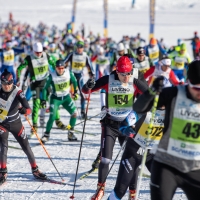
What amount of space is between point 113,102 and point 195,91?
6.93 feet

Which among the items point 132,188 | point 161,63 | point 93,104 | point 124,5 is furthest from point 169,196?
point 124,5

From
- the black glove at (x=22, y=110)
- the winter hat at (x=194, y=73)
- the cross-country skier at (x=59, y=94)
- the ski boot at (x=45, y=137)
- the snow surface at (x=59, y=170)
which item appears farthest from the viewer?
the ski boot at (x=45, y=137)

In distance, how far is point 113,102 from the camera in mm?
5023

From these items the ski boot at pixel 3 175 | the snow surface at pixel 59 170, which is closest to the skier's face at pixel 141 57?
the snow surface at pixel 59 170

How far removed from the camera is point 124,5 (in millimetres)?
76625

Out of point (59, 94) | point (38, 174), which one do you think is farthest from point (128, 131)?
point (59, 94)

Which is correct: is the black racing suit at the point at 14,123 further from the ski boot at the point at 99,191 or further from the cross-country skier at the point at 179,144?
the cross-country skier at the point at 179,144

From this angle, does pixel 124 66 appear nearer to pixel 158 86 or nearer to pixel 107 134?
pixel 107 134

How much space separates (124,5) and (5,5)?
23118 mm

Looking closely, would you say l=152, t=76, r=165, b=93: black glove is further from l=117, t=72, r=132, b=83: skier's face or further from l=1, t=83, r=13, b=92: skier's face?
l=1, t=83, r=13, b=92: skier's face

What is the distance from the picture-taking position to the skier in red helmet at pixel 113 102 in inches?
188

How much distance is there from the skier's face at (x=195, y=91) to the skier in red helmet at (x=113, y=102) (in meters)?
1.77

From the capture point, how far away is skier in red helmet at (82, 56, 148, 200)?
4.79 meters

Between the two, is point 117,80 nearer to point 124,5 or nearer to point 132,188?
point 132,188
